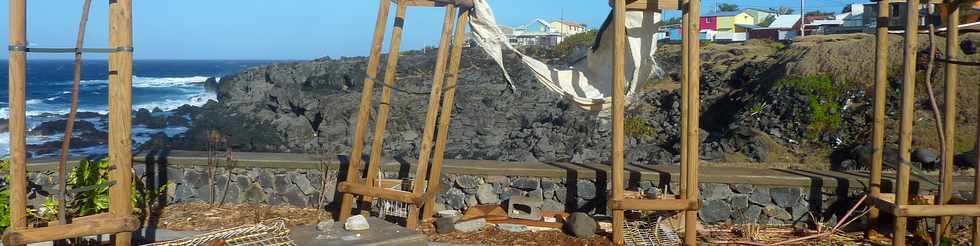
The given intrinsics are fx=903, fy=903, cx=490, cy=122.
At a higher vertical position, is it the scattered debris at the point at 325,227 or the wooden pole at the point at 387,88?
the wooden pole at the point at 387,88

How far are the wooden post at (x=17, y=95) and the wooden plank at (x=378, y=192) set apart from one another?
105 inches

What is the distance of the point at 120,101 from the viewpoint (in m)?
4.70

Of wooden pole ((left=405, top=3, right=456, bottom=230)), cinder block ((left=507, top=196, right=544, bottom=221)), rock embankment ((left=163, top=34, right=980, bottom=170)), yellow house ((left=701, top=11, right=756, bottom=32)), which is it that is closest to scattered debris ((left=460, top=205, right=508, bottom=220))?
cinder block ((left=507, top=196, right=544, bottom=221))

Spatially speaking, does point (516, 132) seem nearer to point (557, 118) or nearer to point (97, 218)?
point (557, 118)

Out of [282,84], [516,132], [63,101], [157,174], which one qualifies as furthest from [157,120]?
[157,174]

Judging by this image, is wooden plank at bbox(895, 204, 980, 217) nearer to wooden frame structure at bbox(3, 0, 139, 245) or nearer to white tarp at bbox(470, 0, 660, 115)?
white tarp at bbox(470, 0, 660, 115)

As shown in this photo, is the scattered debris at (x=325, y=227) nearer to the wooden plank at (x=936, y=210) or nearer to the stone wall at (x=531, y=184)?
the stone wall at (x=531, y=184)

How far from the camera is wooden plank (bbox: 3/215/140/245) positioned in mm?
4762

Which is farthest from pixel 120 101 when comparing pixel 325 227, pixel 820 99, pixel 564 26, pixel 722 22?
pixel 722 22

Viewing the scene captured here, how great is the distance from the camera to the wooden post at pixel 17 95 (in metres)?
4.49

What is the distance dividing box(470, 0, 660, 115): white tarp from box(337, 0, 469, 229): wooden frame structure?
7.8 inches

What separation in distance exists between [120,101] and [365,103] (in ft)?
8.26

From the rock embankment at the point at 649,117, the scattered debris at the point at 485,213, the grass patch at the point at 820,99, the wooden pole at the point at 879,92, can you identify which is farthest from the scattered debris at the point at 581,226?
the grass patch at the point at 820,99

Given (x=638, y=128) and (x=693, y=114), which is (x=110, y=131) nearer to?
(x=693, y=114)
